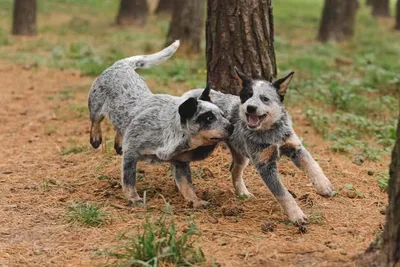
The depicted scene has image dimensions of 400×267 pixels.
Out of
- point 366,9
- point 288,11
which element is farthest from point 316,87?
point 366,9

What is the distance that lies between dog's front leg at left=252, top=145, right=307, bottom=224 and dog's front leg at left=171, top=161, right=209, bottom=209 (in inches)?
26.9

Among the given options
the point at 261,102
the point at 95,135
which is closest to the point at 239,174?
the point at 261,102

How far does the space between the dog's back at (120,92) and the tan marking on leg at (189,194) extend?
2.82ft

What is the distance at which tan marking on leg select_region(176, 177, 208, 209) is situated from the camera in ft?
19.8

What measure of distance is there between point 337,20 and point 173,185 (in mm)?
13088

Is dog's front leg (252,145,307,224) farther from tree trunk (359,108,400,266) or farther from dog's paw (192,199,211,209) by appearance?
tree trunk (359,108,400,266)

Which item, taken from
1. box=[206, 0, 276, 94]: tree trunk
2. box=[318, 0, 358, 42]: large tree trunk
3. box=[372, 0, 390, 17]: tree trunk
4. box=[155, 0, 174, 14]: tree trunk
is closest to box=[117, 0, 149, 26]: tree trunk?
box=[155, 0, 174, 14]: tree trunk

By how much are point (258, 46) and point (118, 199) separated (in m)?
2.43

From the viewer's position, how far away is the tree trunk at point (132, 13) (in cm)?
2103

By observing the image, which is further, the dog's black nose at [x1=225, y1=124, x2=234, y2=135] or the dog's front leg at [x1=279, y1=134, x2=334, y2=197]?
the dog's front leg at [x1=279, y1=134, x2=334, y2=197]

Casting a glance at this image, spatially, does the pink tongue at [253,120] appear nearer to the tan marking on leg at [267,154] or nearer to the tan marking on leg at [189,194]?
the tan marking on leg at [267,154]

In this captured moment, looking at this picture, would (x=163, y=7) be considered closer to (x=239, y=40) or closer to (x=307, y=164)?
(x=239, y=40)

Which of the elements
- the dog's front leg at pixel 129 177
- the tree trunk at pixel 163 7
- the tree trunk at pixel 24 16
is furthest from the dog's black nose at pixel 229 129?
the tree trunk at pixel 163 7

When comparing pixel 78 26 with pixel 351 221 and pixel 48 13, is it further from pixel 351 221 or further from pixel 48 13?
pixel 351 221
